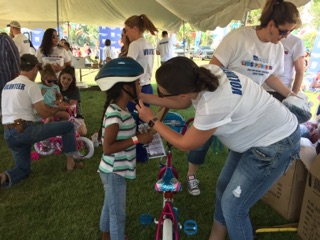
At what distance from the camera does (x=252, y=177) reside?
142 cm

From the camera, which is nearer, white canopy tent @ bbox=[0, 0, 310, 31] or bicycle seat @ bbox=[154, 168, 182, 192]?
bicycle seat @ bbox=[154, 168, 182, 192]

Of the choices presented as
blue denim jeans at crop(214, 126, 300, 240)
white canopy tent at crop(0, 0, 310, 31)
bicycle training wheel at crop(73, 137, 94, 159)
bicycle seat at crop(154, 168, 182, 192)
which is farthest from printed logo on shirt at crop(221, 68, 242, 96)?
white canopy tent at crop(0, 0, 310, 31)

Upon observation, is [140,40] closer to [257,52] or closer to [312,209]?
[257,52]

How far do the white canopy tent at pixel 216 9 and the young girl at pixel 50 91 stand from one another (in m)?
2.77

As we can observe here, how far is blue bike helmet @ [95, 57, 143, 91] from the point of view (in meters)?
1.52

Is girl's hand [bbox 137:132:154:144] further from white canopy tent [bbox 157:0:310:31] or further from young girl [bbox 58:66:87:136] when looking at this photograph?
white canopy tent [bbox 157:0:310:31]

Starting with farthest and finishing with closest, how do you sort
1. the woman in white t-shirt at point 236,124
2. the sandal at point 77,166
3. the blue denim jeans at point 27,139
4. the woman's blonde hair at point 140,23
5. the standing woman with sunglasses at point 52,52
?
the standing woman with sunglasses at point 52,52
the sandal at point 77,166
the woman's blonde hair at point 140,23
the blue denim jeans at point 27,139
the woman in white t-shirt at point 236,124

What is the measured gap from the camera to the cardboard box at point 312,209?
193cm

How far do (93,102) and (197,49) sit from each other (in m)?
18.1

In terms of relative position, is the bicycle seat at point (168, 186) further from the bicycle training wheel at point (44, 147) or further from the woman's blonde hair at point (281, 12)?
the bicycle training wheel at point (44, 147)

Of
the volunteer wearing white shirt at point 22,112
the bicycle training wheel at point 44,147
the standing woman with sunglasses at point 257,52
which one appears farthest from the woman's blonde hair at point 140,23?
the bicycle training wheel at point 44,147

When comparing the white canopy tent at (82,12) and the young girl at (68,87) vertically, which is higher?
the white canopy tent at (82,12)

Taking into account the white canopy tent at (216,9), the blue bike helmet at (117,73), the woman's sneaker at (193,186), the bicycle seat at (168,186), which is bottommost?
the woman's sneaker at (193,186)

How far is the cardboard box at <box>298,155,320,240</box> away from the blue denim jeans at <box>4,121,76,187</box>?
2323 millimetres
